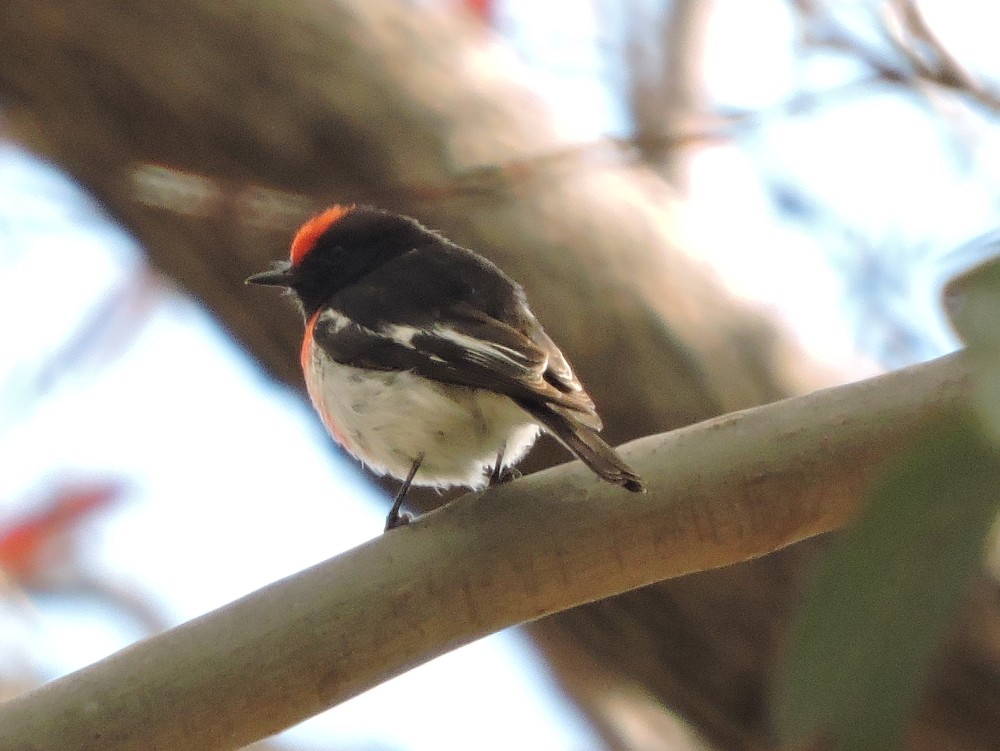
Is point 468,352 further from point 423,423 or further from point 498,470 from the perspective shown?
point 498,470

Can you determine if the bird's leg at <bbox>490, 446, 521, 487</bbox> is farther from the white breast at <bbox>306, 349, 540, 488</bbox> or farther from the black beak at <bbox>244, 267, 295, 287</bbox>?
the black beak at <bbox>244, 267, 295, 287</bbox>

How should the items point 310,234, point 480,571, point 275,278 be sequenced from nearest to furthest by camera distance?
1. point 480,571
2. point 275,278
3. point 310,234

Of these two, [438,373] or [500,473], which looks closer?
[438,373]

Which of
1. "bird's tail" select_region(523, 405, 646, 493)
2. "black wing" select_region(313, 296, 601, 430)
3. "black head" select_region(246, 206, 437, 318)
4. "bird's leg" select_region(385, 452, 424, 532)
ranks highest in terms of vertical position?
"bird's tail" select_region(523, 405, 646, 493)

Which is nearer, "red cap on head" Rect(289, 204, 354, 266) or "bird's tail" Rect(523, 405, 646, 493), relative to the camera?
"bird's tail" Rect(523, 405, 646, 493)

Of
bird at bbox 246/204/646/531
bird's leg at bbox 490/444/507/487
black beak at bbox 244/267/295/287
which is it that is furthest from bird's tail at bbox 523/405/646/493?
black beak at bbox 244/267/295/287

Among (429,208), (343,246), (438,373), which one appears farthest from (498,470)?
(343,246)
